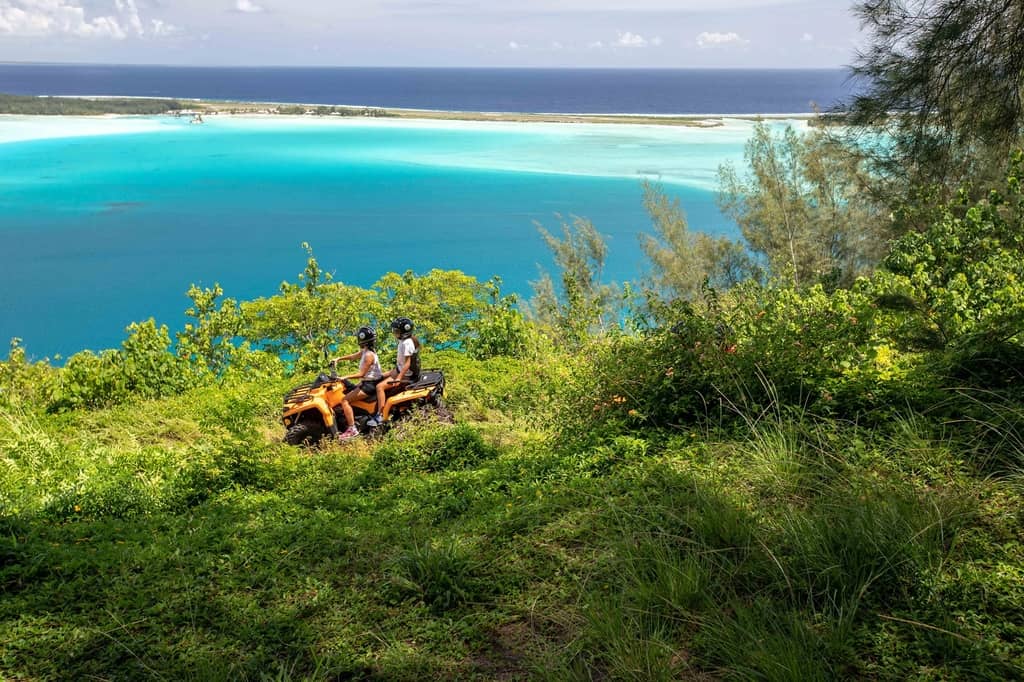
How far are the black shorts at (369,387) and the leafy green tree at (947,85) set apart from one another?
5.70m

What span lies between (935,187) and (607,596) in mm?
6841

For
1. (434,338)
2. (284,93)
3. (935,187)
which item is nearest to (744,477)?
(935,187)

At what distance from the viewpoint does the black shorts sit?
8328 millimetres

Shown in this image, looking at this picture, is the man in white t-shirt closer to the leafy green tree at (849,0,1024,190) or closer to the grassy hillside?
the grassy hillside

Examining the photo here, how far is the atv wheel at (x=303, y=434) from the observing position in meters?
7.92

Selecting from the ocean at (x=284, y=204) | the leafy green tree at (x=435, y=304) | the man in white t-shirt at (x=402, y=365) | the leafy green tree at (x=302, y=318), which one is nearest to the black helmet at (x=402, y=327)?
the man in white t-shirt at (x=402, y=365)

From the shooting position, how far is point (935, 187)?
789 centimetres

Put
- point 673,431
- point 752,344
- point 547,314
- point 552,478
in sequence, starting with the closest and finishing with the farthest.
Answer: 1. point 552,478
2. point 673,431
3. point 752,344
4. point 547,314

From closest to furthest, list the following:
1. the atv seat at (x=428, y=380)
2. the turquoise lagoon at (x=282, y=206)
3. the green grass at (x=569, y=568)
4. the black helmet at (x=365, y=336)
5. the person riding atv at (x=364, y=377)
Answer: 1. the green grass at (x=569, y=568)
2. the person riding atv at (x=364, y=377)
3. the black helmet at (x=365, y=336)
4. the atv seat at (x=428, y=380)
5. the turquoise lagoon at (x=282, y=206)

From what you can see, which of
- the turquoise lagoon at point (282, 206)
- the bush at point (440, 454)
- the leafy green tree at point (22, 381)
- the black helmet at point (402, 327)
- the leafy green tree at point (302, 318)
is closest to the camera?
the bush at point (440, 454)

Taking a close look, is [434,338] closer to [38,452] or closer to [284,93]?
[38,452]

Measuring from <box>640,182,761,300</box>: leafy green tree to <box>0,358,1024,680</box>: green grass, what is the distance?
22.5 m

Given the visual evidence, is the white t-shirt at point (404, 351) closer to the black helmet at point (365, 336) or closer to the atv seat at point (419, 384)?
the atv seat at point (419, 384)

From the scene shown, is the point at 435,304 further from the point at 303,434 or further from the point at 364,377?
the point at 303,434
